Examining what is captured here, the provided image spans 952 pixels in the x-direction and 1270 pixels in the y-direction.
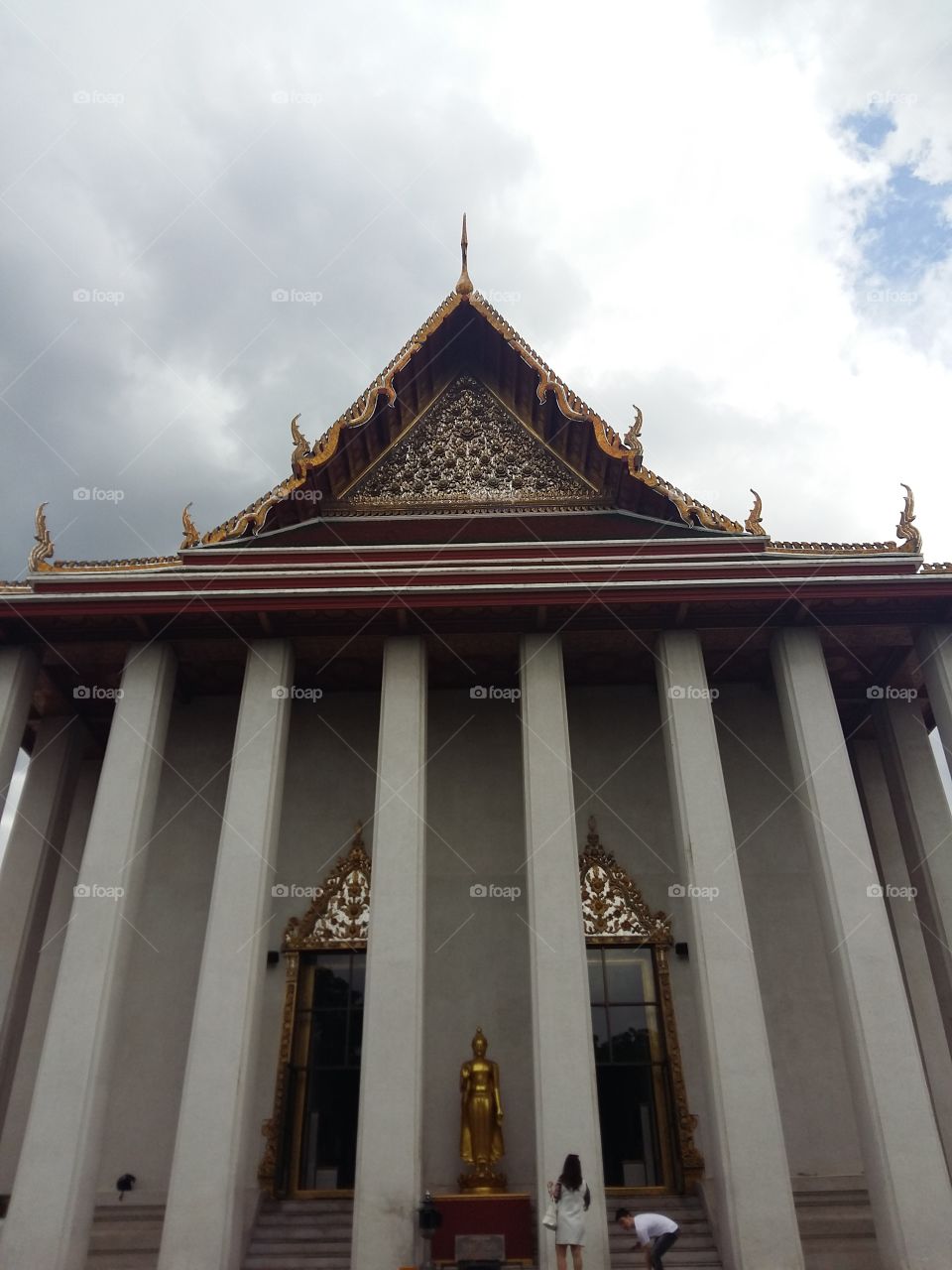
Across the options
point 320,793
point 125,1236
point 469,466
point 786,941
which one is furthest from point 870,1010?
point 469,466

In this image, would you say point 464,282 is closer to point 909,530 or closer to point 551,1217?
point 909,530

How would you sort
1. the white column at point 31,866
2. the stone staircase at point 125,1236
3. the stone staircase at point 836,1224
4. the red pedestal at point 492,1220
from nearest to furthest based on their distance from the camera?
the red pedestal at point 492,1220
the stone staircase at point 836,1224
the stone staircase at point 125,1236
the white column at point 31,866

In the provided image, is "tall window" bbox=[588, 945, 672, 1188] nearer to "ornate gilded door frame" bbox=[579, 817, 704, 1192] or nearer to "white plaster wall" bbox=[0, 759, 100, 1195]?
"ornate gilded door frame" bbox=[579, 817, 704, 1192]

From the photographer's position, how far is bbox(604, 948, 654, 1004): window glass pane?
326 inches

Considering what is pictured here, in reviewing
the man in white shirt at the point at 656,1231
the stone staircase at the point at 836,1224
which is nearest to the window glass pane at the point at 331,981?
the man in white shirt at the point at 656,1231

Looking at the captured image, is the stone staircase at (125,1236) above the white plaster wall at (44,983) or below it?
below

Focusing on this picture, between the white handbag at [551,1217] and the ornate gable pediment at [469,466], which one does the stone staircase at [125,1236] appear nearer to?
the white handbag at [551,1217]

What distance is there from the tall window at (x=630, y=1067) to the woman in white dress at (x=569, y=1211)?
6.99 feet

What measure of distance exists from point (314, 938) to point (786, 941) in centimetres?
412

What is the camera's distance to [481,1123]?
24.7ft

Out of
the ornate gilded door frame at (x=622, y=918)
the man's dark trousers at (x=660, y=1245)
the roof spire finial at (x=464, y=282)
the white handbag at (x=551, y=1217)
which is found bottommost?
the man's dark trousers at (x=660, y=1245)

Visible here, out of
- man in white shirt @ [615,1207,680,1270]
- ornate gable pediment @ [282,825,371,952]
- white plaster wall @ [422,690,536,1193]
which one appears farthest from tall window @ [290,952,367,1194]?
man in white shirt @ [615,1207,680,1270]

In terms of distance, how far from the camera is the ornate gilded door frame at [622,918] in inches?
320

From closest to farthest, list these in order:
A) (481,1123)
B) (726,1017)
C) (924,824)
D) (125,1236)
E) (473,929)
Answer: (726,1017), (125,1236), (481,1123), (924,824), (473,929)
